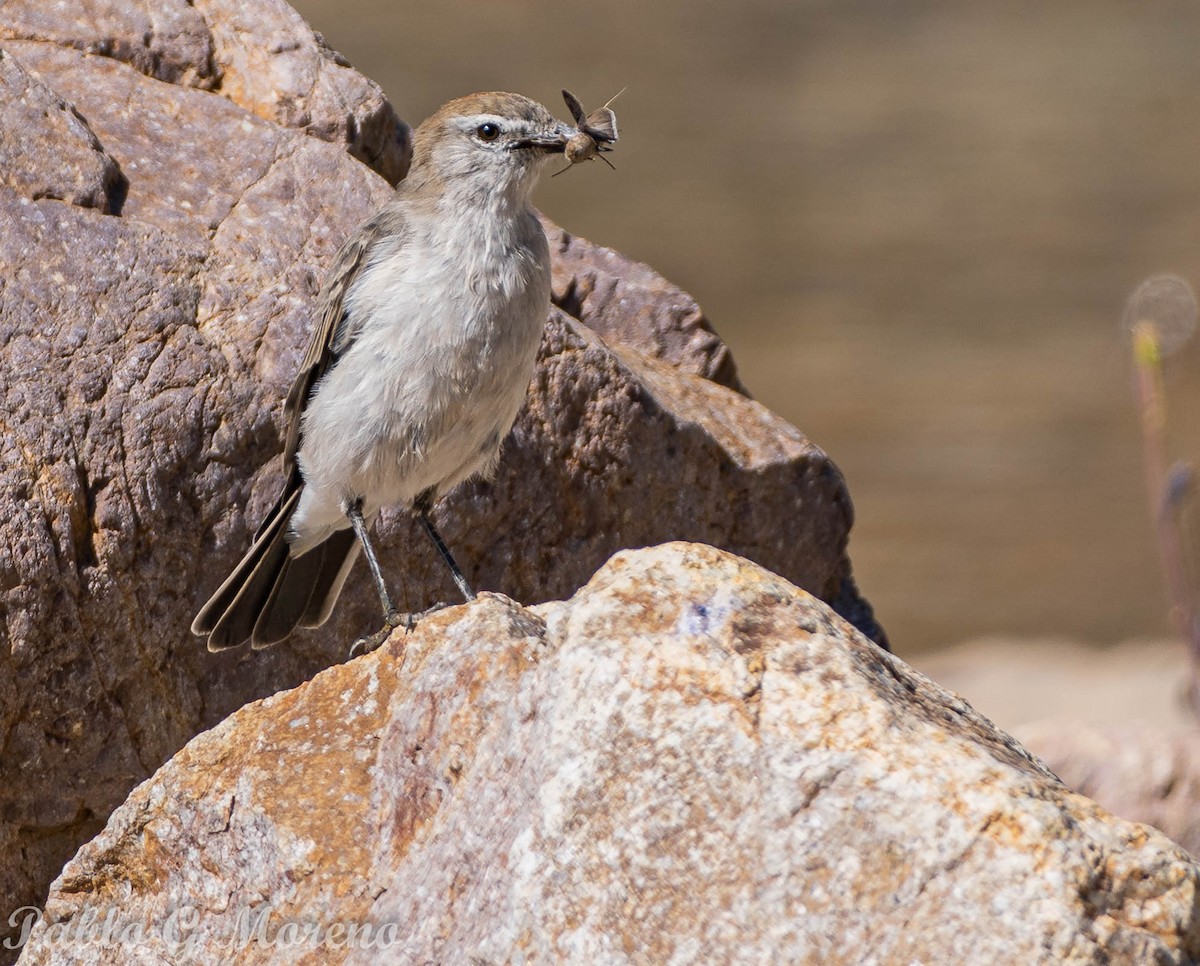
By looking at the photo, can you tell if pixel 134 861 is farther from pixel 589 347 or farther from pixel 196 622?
pixel 589 347

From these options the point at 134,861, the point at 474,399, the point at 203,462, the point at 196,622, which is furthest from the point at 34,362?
the point at 134,861

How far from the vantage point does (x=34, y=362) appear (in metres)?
4.66

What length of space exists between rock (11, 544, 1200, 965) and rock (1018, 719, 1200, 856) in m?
2.76

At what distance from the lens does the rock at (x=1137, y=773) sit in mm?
5742

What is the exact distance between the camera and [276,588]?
4871mm

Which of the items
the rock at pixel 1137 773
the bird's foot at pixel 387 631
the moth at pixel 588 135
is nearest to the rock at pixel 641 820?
the bird's foot at pixel 387 631

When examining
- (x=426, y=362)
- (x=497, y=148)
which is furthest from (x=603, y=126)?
(x=426, y=362)

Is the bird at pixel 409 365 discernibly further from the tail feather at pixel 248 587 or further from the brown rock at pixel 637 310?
the brown rock at pixel 637 310

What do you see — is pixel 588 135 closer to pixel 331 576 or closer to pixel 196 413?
pixel 196 413

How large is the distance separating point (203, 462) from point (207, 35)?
6.67 feet

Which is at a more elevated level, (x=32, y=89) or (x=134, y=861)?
(x=32, y=89)

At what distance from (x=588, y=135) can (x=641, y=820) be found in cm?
273

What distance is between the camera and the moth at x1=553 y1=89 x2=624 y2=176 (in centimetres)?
493

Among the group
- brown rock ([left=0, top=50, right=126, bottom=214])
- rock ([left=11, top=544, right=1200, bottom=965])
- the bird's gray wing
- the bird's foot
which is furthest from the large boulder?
rock ([left=11, top=544, right=1200, bottom=965])
